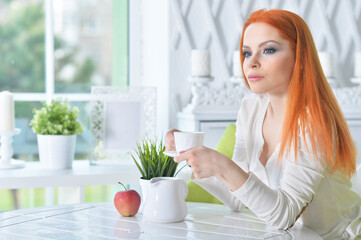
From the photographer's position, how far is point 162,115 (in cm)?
294

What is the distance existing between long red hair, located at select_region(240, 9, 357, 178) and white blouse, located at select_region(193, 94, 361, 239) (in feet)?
0.12

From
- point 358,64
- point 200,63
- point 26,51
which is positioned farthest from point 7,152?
point 358,64

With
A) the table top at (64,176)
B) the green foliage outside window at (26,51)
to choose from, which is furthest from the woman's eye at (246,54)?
the green foliage outside window at (26,51)

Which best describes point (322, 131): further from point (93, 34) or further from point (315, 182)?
point (93, 34)

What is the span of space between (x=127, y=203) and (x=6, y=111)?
1.17 meters

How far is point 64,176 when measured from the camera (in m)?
2.19

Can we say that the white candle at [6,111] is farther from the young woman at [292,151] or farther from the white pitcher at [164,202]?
the white pitcher at [164,202]

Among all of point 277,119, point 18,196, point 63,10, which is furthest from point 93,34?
point 277,119

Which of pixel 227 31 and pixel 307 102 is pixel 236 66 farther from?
pixel 307 102

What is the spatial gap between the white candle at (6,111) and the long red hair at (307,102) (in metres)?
1.33

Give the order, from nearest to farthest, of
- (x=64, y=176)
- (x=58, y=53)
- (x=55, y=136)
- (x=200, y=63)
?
(x=64, y=176) < (x=55, y=136) < (x=200, y=63) < (x=58, y=53)

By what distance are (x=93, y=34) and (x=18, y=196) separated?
3.28 feet

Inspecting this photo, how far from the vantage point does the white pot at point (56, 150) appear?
7.55 feet

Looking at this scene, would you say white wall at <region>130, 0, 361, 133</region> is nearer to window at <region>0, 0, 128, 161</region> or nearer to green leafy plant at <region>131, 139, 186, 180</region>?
window at <region>0, 0, 128, 161</region>
